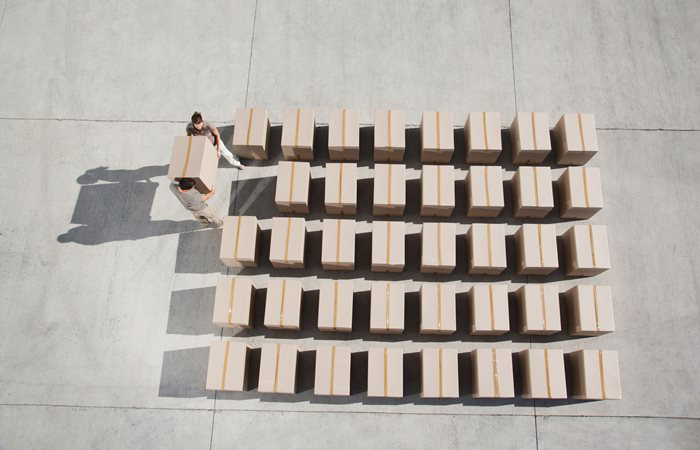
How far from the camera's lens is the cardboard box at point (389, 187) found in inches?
279

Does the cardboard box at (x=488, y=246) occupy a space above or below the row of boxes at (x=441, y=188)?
below

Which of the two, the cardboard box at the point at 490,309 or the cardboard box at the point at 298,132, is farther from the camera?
the cardboard box at the point at 298,132

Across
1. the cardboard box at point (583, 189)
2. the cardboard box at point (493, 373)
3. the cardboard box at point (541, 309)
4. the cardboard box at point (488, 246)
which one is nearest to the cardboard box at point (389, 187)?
the cardboard box at point (488, 246)

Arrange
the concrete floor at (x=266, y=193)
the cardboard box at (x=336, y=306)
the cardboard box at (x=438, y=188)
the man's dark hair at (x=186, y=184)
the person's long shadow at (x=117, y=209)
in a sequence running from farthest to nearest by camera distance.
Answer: the person's long shadow at (x=117, y=209) < the cardboard box at (x=438, y=188) < the concrete floor at (x=266, y=193) < the cardboard box at (x=336, y=306) < the man's dark hair at (x=186, y=184)

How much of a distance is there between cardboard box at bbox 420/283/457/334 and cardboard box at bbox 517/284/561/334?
1.02 meters

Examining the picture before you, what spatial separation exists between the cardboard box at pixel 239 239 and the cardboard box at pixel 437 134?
288 cm

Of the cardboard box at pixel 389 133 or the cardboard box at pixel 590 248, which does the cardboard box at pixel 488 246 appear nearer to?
the cardboard box at pixel 590 248

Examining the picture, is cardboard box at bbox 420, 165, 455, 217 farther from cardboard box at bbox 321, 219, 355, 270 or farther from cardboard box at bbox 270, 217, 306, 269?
cardboard box at bbox 270, 217, 306, 269

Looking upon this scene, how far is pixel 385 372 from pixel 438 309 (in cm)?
114

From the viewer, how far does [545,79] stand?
8234 millimetres

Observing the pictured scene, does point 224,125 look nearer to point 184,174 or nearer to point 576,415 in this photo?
point 184,174

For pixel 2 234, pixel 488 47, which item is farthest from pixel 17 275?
pixel 488 47

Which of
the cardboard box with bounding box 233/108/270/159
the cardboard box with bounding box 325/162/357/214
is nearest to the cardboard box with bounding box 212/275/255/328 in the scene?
the cardboard box with bounding box 325/162/357/214

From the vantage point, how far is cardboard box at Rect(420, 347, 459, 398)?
Answer: 255 inches
